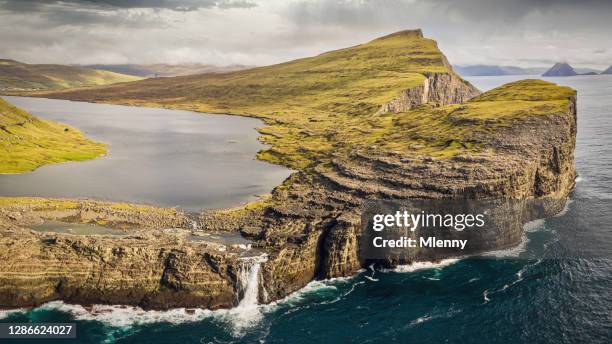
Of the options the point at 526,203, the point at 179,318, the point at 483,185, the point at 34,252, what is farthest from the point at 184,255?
the point at 526,203

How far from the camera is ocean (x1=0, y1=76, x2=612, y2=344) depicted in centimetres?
8166

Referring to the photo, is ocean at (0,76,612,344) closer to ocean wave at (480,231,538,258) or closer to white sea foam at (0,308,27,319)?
white sea foam at (0,308,27,319)

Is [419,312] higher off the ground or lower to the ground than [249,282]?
lower

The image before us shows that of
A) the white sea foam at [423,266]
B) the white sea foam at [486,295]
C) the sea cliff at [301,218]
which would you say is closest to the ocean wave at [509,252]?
the sea cliff at [301,218]

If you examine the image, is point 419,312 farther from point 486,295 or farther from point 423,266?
point 423,266

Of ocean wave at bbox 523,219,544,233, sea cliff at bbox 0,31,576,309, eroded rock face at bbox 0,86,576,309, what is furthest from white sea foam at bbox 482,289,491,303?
ocean wave at bbox 523,219,544,233

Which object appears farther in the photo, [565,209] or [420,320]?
[565,209]

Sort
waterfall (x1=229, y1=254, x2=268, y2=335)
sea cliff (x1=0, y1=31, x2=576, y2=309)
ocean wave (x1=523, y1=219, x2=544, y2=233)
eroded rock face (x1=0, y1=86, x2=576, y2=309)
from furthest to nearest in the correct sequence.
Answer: ocean wave (x1=523, y1=219, x2=544, y2=233), sea cliff (x1=0, y1=31, x2=576, y2=309), eroded rock face (x1=0, y1=86, x2=576, y2=309), waterfall (x1=229, y1=254, x2=268, y2=335)

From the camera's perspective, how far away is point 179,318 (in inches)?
3440

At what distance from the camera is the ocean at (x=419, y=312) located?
81663mm

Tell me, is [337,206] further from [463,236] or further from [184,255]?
[184,255]

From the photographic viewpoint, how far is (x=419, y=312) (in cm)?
9088

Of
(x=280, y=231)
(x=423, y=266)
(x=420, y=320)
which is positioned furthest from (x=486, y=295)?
(x=280, y=231)

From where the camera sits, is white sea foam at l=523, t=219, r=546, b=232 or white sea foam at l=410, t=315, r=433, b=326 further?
white sea foam at l=523, t=219, r=546, b=232
